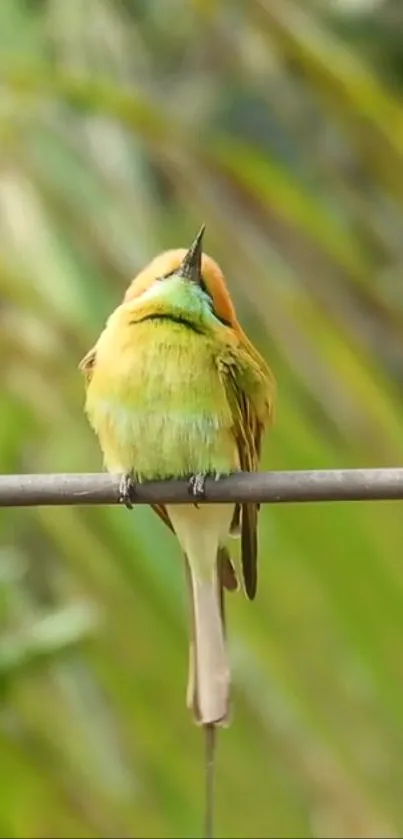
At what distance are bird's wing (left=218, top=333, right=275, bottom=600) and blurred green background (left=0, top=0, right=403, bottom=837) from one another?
0.09m

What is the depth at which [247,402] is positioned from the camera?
2.78ft

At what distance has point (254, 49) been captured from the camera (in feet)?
6.09

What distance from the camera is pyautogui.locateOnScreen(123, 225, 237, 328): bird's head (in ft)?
2.75

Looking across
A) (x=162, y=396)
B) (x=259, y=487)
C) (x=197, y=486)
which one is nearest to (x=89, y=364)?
(x=162, y=396)

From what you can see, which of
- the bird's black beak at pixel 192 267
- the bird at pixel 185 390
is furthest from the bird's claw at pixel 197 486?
the bird's black beak at pixel 192 267

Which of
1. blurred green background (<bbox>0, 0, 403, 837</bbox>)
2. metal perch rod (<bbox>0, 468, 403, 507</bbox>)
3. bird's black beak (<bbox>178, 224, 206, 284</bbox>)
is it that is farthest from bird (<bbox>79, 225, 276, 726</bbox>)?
metal perch rod (<bbox>0, 468, 403, 507</bbox>)

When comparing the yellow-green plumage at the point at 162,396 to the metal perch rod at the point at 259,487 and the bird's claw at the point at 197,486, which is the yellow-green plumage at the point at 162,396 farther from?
the metal perch rod at the point at 259,487

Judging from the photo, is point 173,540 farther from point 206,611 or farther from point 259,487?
point 259,487

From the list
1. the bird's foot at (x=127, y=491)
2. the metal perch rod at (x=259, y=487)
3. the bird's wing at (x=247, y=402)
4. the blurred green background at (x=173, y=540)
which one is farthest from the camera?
the blurred green background at (x=173, y=540)

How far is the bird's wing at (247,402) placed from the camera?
32.6 inches

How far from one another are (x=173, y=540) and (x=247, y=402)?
0.85 ft

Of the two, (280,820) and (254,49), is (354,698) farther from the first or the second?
(254,49)

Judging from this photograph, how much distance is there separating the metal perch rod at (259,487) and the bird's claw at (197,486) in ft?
0.21

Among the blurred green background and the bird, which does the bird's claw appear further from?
the blurred green background
